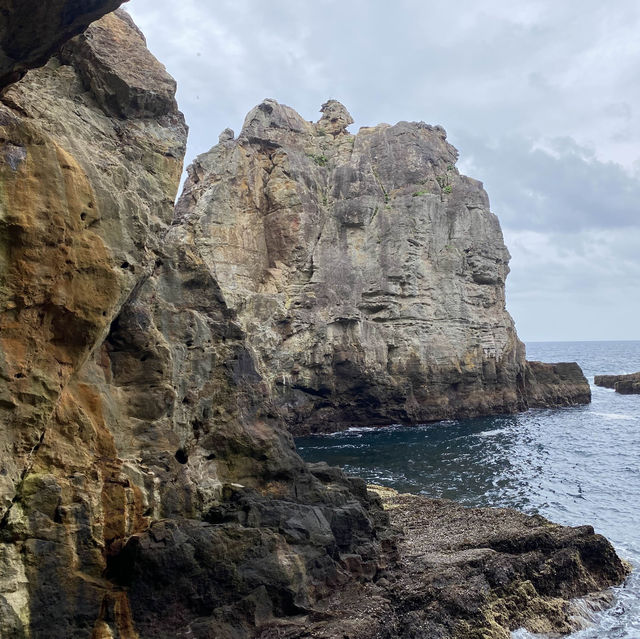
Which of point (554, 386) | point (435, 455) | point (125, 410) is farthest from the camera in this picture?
point (554, 386)

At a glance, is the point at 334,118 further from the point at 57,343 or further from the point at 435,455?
the point at 57,343

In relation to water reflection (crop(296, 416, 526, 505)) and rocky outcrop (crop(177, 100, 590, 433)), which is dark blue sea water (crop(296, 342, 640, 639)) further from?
rocky outcrop (crop(177, 100, 590, 433))

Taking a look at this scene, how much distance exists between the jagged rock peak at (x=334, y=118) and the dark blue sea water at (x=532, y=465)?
32.8m

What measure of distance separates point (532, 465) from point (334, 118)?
140ft

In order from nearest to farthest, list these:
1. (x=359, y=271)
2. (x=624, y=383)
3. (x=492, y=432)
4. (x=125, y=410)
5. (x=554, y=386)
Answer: (x=125, y=410) → (x=492, y=432) → (x=359, y=271) → (x=554, y=386) → (x=624, y=383)

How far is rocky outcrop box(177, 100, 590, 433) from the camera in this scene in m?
47.7

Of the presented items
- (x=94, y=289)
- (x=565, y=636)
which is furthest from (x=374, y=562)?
(x=94, y=289)

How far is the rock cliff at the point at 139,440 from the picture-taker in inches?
366

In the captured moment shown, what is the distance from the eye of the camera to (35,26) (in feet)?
24.6

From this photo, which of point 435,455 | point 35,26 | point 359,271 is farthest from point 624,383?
point 35,26

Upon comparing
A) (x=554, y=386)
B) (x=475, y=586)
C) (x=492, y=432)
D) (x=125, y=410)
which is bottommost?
(x=475, y=586)

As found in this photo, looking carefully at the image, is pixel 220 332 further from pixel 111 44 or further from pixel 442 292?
pixel 442 292

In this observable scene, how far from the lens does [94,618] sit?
1009 centimetres

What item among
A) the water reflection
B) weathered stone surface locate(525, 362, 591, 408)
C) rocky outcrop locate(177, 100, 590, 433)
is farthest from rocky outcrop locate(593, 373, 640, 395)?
the water reflection
